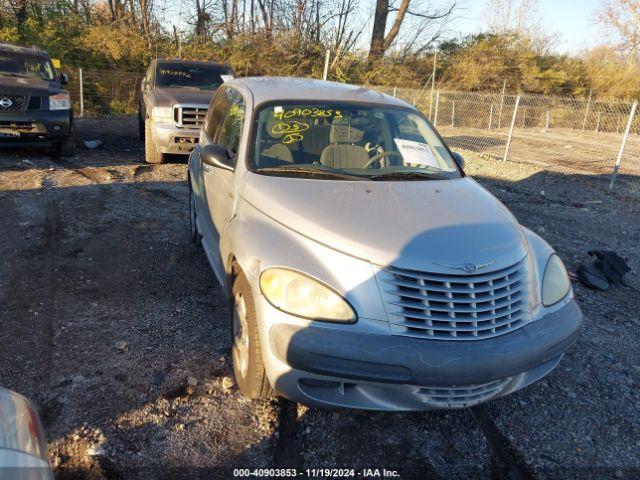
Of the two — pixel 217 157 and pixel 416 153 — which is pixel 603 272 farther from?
pixel 217 157

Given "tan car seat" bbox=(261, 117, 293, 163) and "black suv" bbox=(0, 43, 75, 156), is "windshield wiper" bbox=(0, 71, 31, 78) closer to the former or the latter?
"black suv" bbox=(0, 43, 75, 156)

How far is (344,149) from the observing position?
147 inches

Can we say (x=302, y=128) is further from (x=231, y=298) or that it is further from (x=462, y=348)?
(x=462, y=348)

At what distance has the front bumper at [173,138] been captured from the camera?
29.6 ft

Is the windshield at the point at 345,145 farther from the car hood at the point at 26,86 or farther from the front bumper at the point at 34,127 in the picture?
the car hood at the point at 26,86

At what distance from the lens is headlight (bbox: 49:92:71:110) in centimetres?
904

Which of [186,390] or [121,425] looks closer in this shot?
[121,425]

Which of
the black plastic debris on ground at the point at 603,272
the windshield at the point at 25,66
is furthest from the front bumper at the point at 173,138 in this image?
the black plastic debris on ground at the point at 603,272

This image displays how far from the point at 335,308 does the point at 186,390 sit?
47.0 inches

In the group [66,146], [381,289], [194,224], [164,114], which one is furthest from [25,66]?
[381,289]

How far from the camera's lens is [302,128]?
3785 mm

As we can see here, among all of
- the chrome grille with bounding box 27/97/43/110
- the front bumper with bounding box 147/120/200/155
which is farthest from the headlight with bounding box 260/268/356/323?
the chrome grille with bounding box 27/97/43/110

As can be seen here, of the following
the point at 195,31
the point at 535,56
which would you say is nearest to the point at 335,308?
the point at 195,31

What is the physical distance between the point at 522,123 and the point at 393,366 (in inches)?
886
